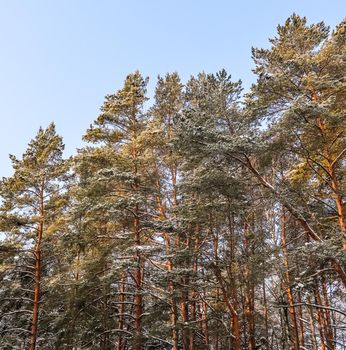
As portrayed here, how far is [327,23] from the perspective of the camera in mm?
9336

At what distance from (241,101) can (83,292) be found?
7.02 meters

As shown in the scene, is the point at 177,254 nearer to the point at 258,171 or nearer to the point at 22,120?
the point at 258,171

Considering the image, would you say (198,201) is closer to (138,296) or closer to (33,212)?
(138,296)

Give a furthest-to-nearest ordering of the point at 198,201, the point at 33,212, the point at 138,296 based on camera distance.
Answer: the point at 33,212
the point at 198,201
the point at 138,296

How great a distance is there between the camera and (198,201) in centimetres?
942

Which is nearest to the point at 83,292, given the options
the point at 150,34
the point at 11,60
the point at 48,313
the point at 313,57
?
the point at 48,313

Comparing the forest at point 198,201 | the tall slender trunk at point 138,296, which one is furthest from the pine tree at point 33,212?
the tall slender trunk at point 138,296

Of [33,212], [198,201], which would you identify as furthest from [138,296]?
[33,212]

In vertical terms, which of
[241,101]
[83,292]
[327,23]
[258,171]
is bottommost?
[83,292]

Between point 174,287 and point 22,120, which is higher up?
point 22,120

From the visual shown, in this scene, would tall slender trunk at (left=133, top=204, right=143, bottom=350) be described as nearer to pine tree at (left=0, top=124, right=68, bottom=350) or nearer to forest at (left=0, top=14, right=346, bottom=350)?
forest at (left=0, top=14, right=346, bottom=350)

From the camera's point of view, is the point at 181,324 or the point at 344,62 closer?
the point at 344,62

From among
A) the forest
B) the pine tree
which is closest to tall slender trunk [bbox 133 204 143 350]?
the forest

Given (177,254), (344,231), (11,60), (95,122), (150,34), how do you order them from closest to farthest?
(344,231)
(177,254)
(95,122)
(150,34)
(11,60)
